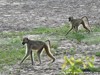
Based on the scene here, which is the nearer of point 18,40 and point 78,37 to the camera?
point 18,40

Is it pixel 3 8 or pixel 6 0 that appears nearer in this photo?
pixel 3 8

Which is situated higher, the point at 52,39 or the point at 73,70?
the point at 73,70

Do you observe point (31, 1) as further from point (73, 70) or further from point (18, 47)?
point (73, 70)

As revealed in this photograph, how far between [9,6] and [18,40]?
582 inches

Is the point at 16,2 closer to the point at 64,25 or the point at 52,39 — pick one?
the point at 64,25

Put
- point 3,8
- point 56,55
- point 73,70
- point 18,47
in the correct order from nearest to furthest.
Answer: point 73,70 < point 56,55 < point 18,47 < point 3,8

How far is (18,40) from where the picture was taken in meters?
18.2

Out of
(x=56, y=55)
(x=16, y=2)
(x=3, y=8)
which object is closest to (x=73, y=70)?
(x=56, y=55)

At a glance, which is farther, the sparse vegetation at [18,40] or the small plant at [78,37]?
the small plant at [78,37]

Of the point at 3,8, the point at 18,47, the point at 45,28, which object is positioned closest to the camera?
the point at 18,47

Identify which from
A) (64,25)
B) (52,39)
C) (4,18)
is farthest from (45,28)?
(4,18)

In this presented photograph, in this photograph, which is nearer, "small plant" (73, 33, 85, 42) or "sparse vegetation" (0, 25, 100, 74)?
"sparse vegetation" (0, 25, 100, 74)

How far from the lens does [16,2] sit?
1401 inches

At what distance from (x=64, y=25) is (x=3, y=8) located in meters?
9.19
